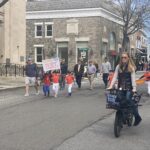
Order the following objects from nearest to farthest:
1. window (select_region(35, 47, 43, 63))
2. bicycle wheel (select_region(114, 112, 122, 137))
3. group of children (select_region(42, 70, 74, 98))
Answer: bicycle wheel (select_region(114, 112, 122, 137)), group of children (select_region(42, 70, 74, 98)), window (select_region(35, 47, 43, 63))

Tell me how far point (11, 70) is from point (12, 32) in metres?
3.26

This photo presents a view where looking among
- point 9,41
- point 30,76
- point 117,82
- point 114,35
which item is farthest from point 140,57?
point 117,82

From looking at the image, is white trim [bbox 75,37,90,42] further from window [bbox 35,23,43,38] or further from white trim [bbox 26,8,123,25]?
window [bbox 35,23,43,38]

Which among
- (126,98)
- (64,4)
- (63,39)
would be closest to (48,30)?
(63,39)

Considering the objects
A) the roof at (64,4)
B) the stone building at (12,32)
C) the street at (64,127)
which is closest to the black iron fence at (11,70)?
the stone building at (12,32)

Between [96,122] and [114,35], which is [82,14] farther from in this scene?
[96,122]

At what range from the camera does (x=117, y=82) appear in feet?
37.4

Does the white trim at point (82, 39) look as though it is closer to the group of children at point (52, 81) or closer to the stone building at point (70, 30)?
the stone building at point (70, 30)

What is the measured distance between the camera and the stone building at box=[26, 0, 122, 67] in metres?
49.2

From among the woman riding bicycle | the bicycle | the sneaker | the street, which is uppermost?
the woman riding bicycle

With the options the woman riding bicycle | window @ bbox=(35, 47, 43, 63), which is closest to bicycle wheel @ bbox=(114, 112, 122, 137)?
the woman riding bicycle

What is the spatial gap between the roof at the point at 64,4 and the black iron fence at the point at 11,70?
15.3m

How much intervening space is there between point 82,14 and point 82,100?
31.7 m

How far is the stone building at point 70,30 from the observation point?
4916 centimetres
